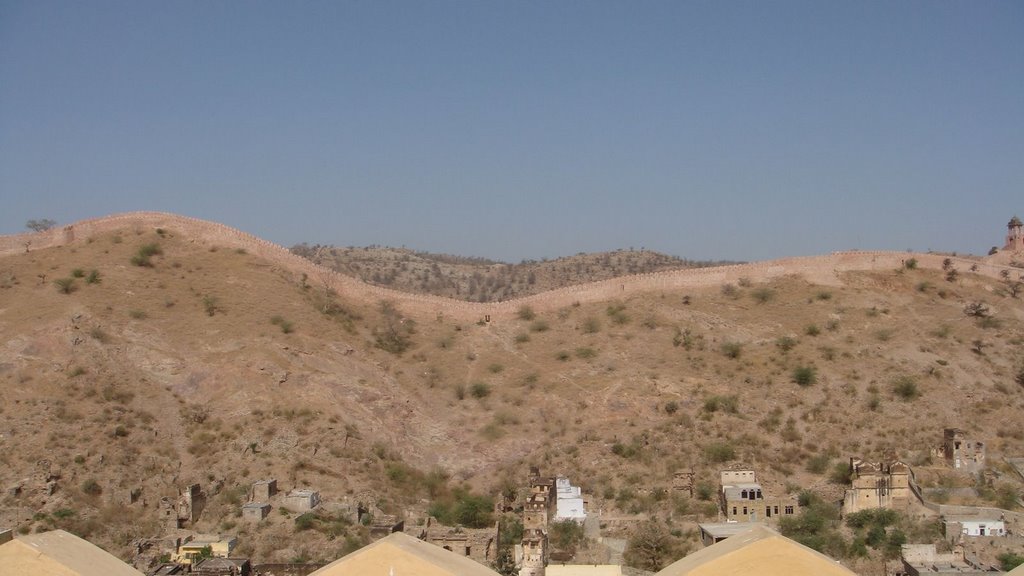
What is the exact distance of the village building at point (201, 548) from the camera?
15.7 m

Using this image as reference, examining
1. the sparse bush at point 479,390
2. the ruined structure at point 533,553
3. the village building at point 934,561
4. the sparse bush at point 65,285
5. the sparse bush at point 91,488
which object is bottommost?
the village building at point 934,561

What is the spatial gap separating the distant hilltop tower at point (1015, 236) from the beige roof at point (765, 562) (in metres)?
26.5

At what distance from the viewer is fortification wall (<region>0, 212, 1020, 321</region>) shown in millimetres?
28844

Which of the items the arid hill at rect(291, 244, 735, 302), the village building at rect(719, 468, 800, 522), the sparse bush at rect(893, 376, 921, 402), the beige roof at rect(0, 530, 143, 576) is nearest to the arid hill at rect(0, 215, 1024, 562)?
the sparse bush at rect(893, 376, 921, 402)

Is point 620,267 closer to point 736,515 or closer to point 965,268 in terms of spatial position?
point 965,268

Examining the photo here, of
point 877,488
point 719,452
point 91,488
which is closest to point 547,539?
point 719,452

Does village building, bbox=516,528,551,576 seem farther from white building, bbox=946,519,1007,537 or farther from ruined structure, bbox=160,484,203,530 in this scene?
white building, bbox=946,519,1007,537

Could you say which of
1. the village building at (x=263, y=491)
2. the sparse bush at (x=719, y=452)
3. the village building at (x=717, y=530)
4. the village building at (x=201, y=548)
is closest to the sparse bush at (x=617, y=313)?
the sparse bush at (x=719, y=452)

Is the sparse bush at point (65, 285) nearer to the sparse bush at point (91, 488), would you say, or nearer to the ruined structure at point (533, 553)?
the sparse bush at point (91, 488)

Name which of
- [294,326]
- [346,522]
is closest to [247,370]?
[294,326]

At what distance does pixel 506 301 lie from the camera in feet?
96.5

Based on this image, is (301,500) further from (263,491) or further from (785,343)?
(785,343)

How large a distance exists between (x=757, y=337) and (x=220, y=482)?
13774 millimetres

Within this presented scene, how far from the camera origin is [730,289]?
29625 mm
